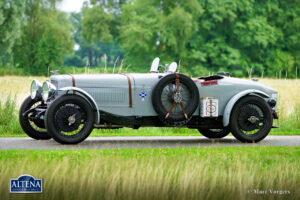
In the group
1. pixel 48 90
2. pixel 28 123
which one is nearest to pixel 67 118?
pixel 48 90

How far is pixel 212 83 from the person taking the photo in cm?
902

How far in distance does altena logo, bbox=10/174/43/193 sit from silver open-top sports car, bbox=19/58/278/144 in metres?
3.36

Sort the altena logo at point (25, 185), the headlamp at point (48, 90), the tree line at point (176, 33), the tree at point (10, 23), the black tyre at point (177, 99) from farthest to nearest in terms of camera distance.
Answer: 1. the tree line at point (176, 33)
2. the tree at point (10, 23)
3. the black tyre at point (177, 99)
4. the headlamp at point (48, 90)
5. the altena logo at point (25, 185)

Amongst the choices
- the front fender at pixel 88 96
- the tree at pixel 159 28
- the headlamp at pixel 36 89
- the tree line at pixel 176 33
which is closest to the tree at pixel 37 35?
the tree line at pixel 176 33

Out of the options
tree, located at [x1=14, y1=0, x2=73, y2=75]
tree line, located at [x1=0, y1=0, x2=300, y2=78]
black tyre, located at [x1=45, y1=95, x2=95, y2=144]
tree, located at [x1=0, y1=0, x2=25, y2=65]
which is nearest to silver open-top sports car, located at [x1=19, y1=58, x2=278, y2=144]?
black tyre, located at [x1=45, y1=95, x2=95, y2=144]

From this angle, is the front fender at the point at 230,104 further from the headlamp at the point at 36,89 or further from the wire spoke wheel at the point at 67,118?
the headlamp at the point at 36,89

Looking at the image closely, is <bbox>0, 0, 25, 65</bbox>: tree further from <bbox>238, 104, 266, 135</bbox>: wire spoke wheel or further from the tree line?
<bbox>238, 104, 266, 135</bbox>: wire spoke wheel

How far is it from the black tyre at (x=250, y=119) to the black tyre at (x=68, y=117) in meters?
2.60

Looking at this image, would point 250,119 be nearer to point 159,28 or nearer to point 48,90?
point 48,90

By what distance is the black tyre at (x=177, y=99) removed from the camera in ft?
28.2

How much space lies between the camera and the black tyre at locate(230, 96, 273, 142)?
895cm

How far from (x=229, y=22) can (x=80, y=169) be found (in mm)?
46586

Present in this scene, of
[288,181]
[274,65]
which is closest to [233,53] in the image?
[274,65]

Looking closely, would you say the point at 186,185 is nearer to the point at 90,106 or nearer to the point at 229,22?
the point at 90,106
